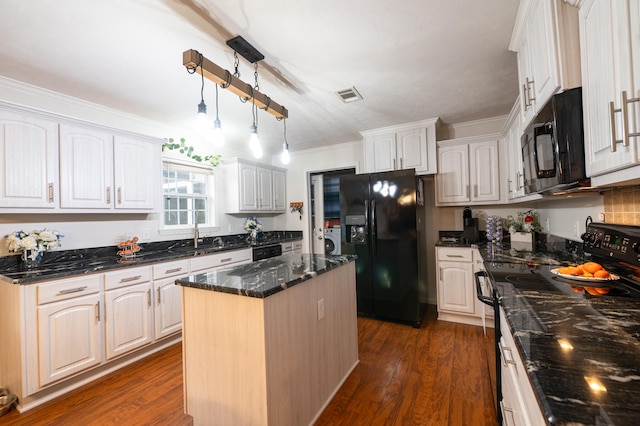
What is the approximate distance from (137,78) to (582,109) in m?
2.96

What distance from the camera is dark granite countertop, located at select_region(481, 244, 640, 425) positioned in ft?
1.77

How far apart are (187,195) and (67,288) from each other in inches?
74.6

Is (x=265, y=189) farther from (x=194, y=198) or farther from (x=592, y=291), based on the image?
(x=592, y=291)

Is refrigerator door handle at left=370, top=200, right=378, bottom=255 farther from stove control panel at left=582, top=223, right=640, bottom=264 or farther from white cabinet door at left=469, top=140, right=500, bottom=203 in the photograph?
stove control panel at left=582, top=223, right=640, bottom=264

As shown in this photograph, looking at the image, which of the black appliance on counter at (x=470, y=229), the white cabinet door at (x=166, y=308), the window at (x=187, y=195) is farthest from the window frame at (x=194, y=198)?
the black appliance on counter at (x=470, y=229)

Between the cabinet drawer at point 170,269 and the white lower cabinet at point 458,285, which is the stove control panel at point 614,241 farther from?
the cabinet drawer at point 170,269

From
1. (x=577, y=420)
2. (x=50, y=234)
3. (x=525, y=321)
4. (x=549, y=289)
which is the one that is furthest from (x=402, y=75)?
(x=50, y=234)

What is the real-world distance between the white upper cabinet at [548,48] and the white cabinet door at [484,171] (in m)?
1.72

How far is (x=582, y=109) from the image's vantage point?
45.1 inches

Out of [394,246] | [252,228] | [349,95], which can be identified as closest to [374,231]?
[394,246]

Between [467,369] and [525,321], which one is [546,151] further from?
[467,369]

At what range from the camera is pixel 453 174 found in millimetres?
3426

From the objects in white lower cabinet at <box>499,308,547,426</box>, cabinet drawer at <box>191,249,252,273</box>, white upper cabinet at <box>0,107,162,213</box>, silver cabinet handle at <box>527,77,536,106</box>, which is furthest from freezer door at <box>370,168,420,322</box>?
white upper cabinet at <box>0,107,162,213</box>

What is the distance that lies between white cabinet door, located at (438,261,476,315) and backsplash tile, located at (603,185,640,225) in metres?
1.58
